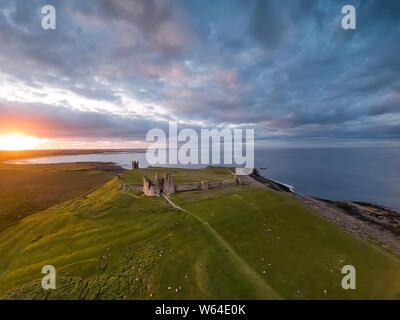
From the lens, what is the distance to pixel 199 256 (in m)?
16.0

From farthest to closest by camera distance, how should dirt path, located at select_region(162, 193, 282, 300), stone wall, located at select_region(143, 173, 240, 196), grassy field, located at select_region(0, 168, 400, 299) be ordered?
1. stone wall, located at select_region(143, 173, 240, 196)
2. grassy field, located at select_region(0, 168, 400, 299)
3. dirt path, located at select_region(162, 193, 282, 300)

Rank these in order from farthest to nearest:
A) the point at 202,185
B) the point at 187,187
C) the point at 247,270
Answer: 1. the point at 202,185
2. the point at 187,187
3. the point at 247,270

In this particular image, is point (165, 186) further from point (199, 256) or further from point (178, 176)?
point (178, 176)

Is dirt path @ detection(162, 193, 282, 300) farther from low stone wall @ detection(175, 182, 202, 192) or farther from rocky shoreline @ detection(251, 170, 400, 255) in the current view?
rocky shoreline @ detection(251, 170, 400, 255)

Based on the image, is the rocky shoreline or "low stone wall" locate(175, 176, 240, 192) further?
"low stone wall" locate(175, 176, 240, 192)

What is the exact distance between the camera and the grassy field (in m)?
12.8

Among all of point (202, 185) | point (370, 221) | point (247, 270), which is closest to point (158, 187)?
point (202, 185)

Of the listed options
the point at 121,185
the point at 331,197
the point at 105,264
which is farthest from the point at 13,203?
the point at 331,197

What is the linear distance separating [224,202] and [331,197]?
148 feet

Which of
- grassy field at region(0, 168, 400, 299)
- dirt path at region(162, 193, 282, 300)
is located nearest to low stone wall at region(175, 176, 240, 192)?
grassy field at region(0, 168, 400, 299)

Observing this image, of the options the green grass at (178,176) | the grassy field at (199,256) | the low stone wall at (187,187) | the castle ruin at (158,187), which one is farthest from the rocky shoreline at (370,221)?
the castle ruin at (158,187)

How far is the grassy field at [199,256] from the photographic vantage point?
12781mm

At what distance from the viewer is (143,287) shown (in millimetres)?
13375
